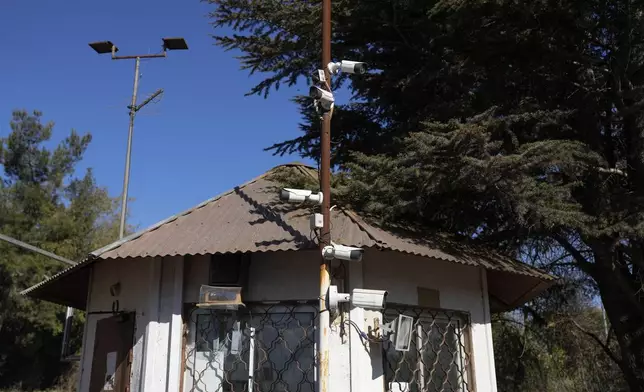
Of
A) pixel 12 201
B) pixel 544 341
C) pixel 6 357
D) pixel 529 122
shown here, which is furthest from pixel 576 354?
pixel 6 357

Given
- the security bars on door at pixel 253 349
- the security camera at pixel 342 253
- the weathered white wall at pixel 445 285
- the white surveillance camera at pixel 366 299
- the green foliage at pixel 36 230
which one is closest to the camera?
the security camera at pixel 342 253

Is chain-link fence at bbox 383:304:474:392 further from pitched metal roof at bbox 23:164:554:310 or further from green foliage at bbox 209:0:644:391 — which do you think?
green foliage at bbox 209:0:644:391

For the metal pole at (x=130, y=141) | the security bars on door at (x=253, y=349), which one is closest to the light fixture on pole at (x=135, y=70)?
the metal pole at (x=130, y=141)

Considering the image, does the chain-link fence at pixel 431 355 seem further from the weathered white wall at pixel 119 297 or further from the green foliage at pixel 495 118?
the weathered white wall at pixel 119 297

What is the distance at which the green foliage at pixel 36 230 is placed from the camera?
84.9 ft

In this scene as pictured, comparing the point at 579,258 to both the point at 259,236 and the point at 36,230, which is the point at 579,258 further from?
the point at 36,230

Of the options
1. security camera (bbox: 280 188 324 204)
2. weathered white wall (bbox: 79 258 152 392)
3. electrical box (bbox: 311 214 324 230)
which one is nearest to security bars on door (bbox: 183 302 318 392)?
weathered white wall (bbox: 79 258 152 392)

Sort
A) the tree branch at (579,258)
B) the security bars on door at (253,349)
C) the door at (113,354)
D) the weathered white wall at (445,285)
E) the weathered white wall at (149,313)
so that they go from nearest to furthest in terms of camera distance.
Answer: the security bars on door at (253,349)
the weathered white wall at (149,313)
the weathered white wall at (445,285)
the door at (113,354)
the tree branch at (579,258)

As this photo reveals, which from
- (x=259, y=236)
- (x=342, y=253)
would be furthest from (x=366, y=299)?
(x=259, y=236)

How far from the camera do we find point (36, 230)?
26703mm

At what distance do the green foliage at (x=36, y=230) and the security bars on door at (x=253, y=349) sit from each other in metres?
20.9

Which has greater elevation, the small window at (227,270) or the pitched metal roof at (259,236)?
the pitched metal roof at (259,236)

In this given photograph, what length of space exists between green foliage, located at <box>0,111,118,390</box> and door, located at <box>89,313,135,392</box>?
63.2ft

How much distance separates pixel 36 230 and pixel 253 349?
2261 cm
